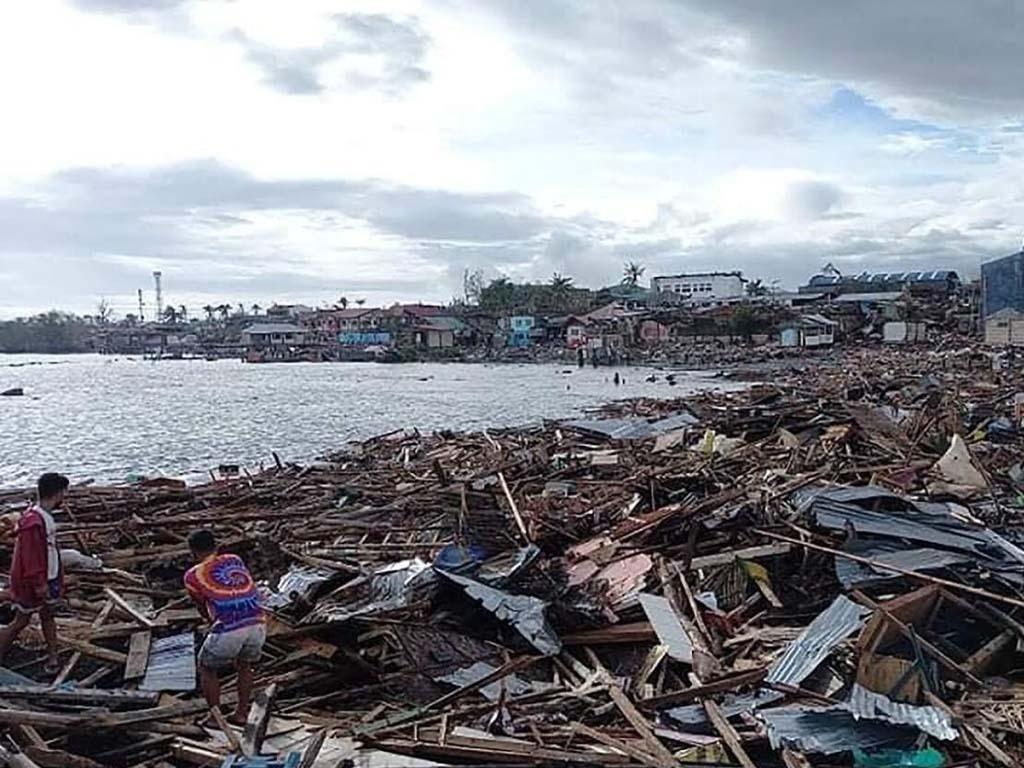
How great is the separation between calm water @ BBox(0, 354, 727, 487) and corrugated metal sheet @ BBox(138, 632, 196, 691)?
1527 cm

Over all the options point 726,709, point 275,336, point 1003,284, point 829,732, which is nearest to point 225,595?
point 726,709

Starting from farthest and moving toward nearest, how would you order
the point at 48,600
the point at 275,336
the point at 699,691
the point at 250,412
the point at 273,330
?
the point at 273,330, the point at 275,336, the point at 250,412, the point at 48,600, the point at 699,691

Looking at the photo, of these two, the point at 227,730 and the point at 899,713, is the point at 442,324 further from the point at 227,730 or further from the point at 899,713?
the point at 899,713

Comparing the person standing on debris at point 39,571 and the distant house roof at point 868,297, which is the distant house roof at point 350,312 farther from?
the person standing on debris at point 39,571

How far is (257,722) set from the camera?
561cm

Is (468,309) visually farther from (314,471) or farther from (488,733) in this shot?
(488,733)

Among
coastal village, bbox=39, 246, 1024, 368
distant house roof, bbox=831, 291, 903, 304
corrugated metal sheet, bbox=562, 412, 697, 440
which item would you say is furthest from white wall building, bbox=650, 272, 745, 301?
corrugated metal sheet, bbox=562, 412, 697, 440

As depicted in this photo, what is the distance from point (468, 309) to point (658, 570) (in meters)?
107

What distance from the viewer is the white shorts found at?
5816 millimetres

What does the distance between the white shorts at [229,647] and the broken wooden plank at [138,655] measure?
3.27ft

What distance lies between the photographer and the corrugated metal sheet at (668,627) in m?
6.81

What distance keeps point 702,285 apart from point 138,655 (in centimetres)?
12764

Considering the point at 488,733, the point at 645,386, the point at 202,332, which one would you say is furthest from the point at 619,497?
the point at 202,332

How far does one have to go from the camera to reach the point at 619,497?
1191 cm
